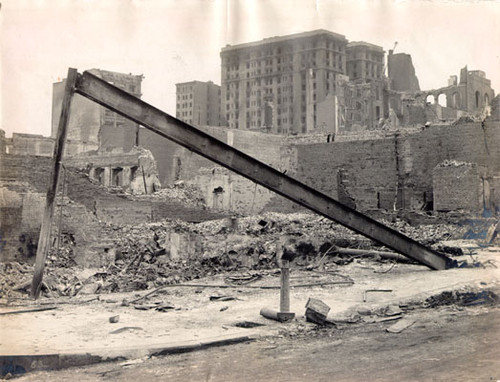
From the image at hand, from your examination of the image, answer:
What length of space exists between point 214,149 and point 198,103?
38.5 meters

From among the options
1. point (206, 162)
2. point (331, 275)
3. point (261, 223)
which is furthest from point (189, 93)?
point (331, 275)

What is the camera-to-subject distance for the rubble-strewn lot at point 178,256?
36.0 ft

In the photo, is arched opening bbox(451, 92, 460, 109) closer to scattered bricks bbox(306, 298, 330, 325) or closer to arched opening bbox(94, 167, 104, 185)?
arched opening bbox(94, 167, 104, 185)

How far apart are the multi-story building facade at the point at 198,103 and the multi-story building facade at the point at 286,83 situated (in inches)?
56.4

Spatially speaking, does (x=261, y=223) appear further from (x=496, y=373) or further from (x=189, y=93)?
(x=189, y=93)

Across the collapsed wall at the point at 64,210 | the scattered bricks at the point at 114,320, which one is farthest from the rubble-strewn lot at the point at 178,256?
the scattered bricks at the point at 114,320

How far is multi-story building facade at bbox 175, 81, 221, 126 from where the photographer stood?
1790 inches

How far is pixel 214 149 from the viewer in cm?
827

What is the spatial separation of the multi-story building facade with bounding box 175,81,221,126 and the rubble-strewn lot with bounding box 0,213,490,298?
92.1 ft

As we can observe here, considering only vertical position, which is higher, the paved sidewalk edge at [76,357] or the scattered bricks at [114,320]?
the scattered bricks at [114,320]

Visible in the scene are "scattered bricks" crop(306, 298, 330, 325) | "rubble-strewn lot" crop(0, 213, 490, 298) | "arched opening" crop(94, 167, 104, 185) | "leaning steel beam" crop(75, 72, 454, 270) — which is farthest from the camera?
"arched opening" crop(94, 167, 104, 185)

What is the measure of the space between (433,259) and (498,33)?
5.11 meters

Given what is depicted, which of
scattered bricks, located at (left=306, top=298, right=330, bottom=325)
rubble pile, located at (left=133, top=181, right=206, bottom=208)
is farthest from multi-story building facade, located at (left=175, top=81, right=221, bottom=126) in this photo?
scattered bricks, located at (left=306, top=298, right=330, bottom=325)

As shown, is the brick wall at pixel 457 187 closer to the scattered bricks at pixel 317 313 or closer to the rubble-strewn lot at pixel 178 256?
the rubble-strewn lot at pixel 178 256
